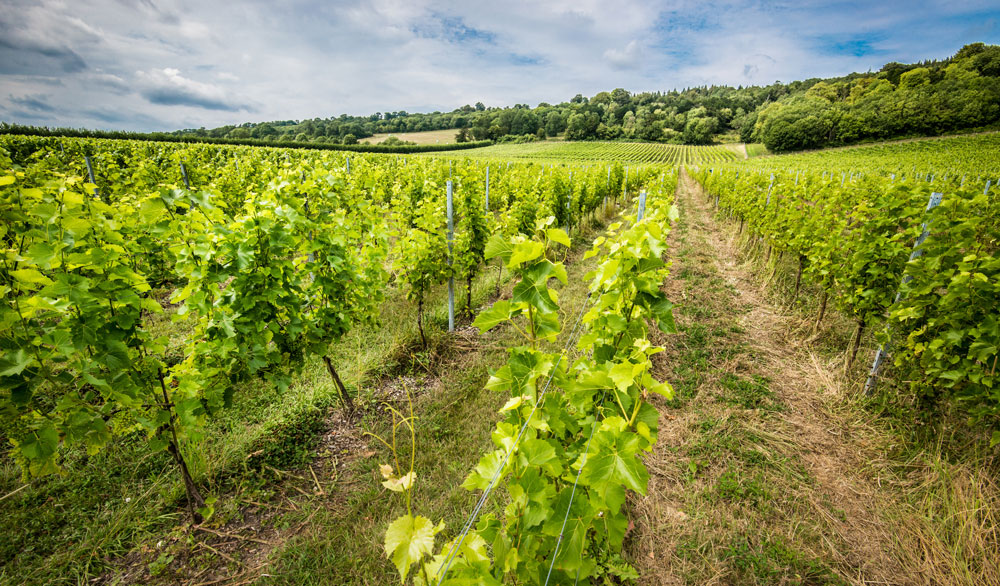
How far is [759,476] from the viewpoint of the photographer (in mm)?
3184

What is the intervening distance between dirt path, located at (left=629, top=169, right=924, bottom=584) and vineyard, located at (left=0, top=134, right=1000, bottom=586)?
0.02 metres

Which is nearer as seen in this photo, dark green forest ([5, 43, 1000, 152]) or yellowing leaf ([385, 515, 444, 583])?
yellowing leaf ([385, 515, 444, 583])

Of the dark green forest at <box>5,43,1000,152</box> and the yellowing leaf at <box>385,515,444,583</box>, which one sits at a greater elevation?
the dark green forest at <box>5,43,1000,152</box>

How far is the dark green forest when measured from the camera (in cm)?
4678

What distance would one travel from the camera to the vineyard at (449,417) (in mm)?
1752

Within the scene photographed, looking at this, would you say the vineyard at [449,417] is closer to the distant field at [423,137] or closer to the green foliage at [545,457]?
the green foliage at [545,457]

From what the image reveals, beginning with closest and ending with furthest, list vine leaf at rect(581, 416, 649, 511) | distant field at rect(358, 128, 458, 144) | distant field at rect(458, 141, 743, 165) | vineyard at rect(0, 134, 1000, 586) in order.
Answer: vine leaf at rect(581, 416, 649, 511)
vineyard at rect(0, 134, 1000, 586)
distant field at rect(458, 141, 743, 165)
distant field at rect(358, 128, 458, 144)

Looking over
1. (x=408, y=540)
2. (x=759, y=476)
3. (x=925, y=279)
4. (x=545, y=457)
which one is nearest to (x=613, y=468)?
(x=545, y=457)

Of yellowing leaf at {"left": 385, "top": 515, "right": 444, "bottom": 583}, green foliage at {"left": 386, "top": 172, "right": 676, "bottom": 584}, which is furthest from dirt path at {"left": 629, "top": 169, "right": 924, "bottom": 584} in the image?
yellowing leaf at {"left": 385, "top": 515, "right": 444, "bottom": 583}

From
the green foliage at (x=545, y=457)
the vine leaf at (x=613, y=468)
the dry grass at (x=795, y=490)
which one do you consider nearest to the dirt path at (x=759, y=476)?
the dry grass at (x=795, y=490)

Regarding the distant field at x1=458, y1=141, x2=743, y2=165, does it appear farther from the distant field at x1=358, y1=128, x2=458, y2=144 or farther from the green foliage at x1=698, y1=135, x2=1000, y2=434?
the green foliage at x1=698, y1=135, x2=1000, y2=434

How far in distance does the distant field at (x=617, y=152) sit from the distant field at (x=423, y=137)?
9.60m

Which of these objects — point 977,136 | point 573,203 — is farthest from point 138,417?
point 977,136

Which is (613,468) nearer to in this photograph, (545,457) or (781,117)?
(545,457)
